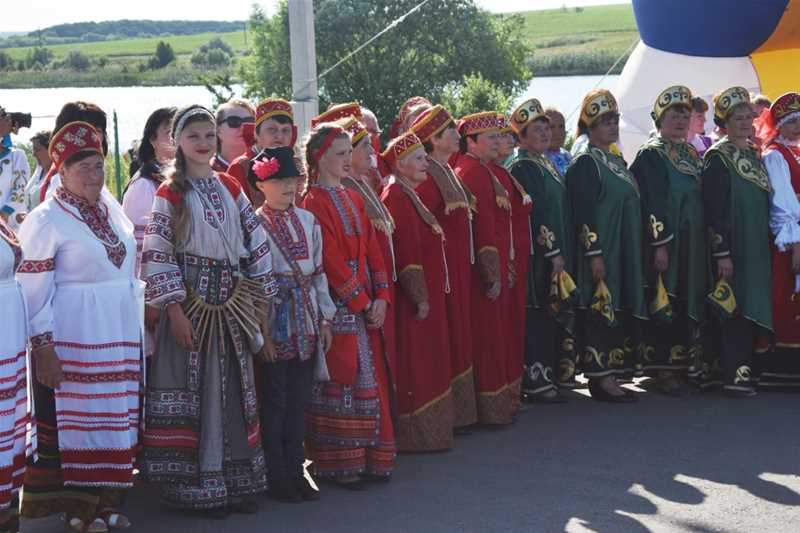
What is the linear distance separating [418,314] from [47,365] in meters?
2.31

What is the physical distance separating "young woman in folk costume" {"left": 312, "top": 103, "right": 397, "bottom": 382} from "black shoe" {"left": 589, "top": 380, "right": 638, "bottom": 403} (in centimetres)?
196

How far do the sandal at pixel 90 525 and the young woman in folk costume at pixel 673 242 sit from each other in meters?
4.21

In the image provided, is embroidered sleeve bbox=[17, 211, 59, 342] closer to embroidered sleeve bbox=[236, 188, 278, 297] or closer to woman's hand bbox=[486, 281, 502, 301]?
embroidered sleeve bbox=[236, 188, 278, 297]

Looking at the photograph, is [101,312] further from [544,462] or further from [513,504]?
[544,462]

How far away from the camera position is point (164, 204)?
18.1 feet

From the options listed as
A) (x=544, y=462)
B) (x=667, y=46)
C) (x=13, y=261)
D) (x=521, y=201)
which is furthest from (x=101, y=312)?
(x=667, y=46)

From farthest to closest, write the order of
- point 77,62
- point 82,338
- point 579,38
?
point 579,38, point 77,62, point 82,338

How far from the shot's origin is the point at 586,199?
26.4 feet

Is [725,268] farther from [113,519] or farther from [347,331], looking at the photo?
[113,519]

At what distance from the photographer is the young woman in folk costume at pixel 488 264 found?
7.38 metres

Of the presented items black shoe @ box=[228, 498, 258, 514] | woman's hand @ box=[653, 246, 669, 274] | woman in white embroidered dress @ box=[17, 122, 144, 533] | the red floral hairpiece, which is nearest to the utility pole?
woman's hand @ box=[653, 246, 669, 274]

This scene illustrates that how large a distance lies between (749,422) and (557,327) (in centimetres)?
142

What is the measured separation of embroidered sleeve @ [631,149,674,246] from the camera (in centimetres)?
822

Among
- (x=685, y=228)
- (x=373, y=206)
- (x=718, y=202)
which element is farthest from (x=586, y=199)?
(x=373, y=206)
